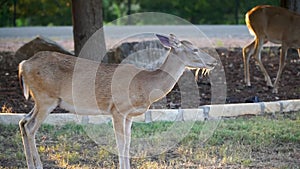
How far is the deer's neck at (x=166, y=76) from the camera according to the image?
7844mm

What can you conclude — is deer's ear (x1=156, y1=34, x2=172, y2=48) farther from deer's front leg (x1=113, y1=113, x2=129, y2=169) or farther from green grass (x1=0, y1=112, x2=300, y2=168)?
green grass (x1=0, y1=112, x2=300, y2=168)

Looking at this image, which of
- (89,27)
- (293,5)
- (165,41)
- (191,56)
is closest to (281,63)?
(293,5)

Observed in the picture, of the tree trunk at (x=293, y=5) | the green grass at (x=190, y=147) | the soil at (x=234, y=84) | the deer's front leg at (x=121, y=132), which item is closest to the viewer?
the deer's front leg at (x=121, y=132)

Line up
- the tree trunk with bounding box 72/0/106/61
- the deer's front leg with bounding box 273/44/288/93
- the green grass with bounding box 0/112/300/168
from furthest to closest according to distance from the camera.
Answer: the deer's front leg with bounding box 273/44/288/93, the tree trunk with bounding box 72/0/106/61, the green grass with bounding box 0/112/300/168

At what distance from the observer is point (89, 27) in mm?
11945

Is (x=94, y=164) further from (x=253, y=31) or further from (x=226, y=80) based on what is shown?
(x=253, y=31)

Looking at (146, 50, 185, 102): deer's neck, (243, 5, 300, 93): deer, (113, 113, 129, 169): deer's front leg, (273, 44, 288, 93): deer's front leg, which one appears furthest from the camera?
(243, 5, 300, 93): deer

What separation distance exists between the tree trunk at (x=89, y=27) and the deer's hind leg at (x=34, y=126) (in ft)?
13.4

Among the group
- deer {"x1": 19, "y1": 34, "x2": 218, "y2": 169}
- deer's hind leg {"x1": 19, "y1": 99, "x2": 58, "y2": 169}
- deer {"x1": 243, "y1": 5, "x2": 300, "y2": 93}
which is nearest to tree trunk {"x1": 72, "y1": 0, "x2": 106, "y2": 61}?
deer {"x1": 243, "y1": 5, "x2": 300, "y2": 93}

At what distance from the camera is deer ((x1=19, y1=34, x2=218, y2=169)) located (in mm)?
7676

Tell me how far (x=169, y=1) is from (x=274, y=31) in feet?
47.6

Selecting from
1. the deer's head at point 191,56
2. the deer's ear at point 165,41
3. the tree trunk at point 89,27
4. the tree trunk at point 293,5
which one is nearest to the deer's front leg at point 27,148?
the deer's ear at point 165,41

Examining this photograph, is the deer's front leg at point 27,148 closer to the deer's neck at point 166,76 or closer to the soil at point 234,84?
the deer's neck at point 166,76

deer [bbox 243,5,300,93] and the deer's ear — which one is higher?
the deer's ear
